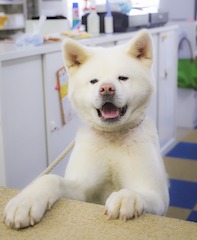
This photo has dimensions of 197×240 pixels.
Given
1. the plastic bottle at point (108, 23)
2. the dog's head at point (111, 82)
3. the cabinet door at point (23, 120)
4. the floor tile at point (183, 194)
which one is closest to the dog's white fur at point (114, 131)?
the dog's head at point (111, 82)

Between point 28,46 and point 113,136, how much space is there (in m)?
0.94

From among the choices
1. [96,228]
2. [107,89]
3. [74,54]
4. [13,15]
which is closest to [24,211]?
[96,228]

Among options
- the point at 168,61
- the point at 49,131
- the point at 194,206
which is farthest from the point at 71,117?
the point at 168,61

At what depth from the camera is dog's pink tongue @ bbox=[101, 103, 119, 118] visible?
1.05m

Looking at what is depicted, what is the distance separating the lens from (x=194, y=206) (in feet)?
7.94

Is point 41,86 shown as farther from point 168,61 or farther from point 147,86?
point 168,61

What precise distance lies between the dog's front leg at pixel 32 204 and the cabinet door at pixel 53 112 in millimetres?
1033

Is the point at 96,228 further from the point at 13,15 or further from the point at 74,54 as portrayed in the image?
the point at 13,15

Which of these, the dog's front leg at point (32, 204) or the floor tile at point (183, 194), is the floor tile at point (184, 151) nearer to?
the floor tile at point (183, 194)

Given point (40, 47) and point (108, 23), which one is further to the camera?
point (108, 23)

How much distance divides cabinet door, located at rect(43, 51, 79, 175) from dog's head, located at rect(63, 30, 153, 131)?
817mm

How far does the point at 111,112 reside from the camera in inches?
41.8

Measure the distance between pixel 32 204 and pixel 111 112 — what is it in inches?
13.4

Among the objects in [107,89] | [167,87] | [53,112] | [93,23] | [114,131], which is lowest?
[167,87]
